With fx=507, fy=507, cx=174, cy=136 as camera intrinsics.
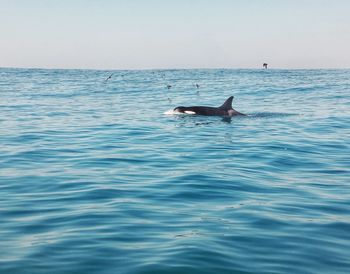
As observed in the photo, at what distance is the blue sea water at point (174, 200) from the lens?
6.11 m

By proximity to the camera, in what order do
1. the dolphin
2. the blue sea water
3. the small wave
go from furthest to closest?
the small wave
the dolphin
the blue sea water

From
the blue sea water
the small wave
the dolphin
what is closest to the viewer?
the blue sea water

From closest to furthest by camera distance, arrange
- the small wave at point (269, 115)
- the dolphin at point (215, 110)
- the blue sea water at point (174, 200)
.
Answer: the blue sea water at point (174, 200) < the dolphin at point (215, 110) < the small wave at point (269, 115)

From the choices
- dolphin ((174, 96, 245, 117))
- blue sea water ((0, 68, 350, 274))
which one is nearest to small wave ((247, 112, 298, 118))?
dolphin ((174, 96, 245, 117))

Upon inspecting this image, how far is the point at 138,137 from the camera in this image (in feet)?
57.2

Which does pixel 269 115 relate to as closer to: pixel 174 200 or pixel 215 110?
pixel 215 110

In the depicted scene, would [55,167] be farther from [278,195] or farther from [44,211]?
[278,195]

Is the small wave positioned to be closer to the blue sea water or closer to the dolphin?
the dolphin

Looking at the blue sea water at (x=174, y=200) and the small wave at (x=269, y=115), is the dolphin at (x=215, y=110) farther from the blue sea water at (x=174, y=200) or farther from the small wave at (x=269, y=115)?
the blue sea water at (x=174, y=200)

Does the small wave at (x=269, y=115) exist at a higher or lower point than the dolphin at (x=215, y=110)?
lower

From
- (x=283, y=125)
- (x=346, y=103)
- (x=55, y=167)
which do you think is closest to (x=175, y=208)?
(x=55, y=167)

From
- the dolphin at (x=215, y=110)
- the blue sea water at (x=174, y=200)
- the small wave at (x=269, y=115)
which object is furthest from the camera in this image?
the small wave at (x=269, y=115)

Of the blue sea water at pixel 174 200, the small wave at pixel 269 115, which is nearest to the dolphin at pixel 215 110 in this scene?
the small wave at pixel 269 115

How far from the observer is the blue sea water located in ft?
20.0
